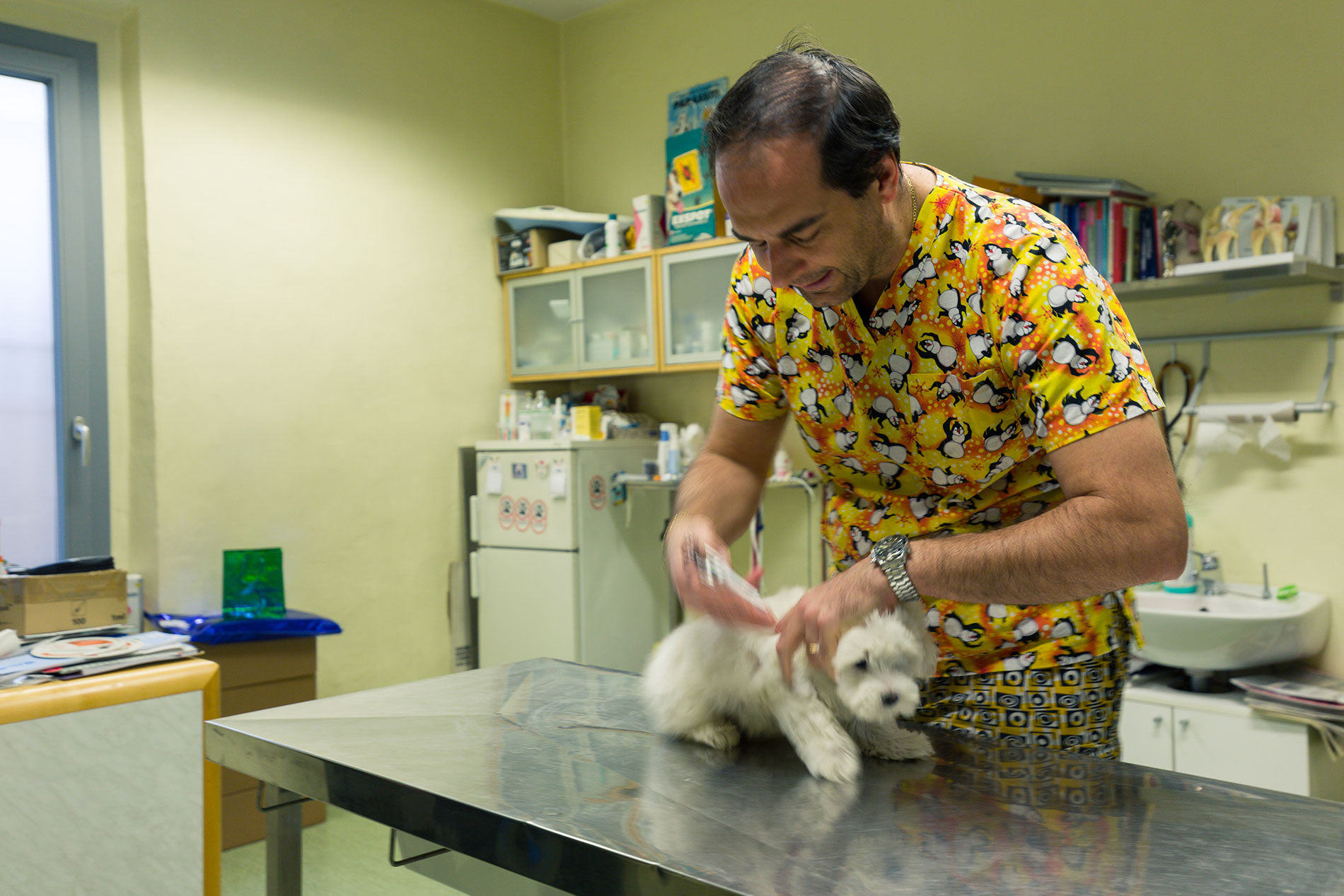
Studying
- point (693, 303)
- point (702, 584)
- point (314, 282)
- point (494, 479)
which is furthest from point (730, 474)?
point (314, 282)

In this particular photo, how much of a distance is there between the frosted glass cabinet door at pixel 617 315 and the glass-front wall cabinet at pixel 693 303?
0.30 feet

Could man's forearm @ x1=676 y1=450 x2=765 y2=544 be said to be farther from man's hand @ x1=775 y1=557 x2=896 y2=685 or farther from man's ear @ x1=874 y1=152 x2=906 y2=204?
man's ear @ x1=874 y1=152 x2=906 y2=204

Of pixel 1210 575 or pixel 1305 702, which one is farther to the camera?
pixel 1210 575

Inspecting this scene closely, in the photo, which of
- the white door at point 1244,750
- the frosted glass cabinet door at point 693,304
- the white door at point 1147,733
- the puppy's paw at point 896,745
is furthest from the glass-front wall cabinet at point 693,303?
the puppy's paw at point 896,745

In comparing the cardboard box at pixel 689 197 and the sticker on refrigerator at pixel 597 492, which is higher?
the cardboard box at pixel 689 197

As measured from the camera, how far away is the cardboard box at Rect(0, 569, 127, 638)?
2.65 meters

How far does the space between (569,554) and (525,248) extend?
1477 millimetres

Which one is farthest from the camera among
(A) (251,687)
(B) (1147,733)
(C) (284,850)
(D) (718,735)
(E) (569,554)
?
(E) (569,554)

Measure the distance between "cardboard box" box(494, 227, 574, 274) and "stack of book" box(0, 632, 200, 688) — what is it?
241cm

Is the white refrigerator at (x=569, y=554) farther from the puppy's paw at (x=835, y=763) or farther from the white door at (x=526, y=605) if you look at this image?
the puppy's paw at (x=835, y=763)

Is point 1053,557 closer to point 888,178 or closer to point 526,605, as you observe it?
point 888,178

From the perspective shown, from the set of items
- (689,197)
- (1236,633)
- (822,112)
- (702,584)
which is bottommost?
(1236,633)

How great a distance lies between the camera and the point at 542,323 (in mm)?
4527

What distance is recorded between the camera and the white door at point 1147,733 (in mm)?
2672
